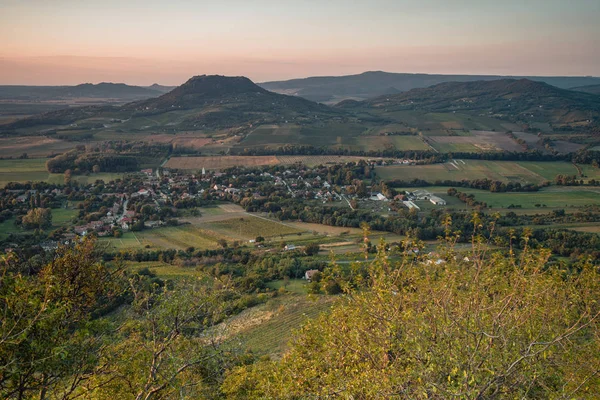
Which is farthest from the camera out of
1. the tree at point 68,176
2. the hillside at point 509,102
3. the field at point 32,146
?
the hillside at point 509,102

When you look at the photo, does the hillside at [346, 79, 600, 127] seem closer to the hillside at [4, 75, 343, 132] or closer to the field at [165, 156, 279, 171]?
the hillside at [4, 75, 343, 132]

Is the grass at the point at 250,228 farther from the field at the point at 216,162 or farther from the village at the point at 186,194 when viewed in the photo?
the field at the point at 216,162

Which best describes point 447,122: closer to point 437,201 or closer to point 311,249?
point 437,201

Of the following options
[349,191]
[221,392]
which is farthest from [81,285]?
[349,191]

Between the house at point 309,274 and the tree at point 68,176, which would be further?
the tree at point 68,176

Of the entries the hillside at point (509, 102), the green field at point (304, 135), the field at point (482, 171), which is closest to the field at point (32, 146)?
the green field at point (304, 135)

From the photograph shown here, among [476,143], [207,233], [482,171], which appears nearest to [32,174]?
[207,233]

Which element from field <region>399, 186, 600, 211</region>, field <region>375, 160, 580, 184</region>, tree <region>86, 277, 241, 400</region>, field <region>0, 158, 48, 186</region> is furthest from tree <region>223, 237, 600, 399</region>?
field <region>0, 158, 48, 186</region>
